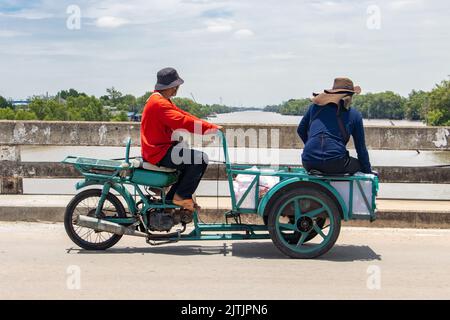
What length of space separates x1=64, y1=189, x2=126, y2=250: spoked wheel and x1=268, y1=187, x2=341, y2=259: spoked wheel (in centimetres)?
151

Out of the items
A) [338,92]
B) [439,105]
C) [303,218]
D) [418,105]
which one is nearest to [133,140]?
[303,218]

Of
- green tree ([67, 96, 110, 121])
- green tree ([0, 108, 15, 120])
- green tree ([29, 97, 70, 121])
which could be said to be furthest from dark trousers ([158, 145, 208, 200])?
green tree ([0, 108, 15, 120])

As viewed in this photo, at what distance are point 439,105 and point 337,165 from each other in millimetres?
119289

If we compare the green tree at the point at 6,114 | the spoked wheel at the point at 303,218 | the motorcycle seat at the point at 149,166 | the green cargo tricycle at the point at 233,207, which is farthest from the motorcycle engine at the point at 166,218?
the green tree at the point at 6,114

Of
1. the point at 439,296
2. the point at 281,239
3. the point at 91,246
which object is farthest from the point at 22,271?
the point at 439,296

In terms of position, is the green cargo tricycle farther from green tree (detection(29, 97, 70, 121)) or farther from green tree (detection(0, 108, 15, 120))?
green tree (detection(0, 108, 15, 120))

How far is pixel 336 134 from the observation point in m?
6.59

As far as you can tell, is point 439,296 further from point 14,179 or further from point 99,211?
point 14,179

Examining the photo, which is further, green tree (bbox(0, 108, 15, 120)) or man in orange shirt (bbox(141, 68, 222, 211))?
green tree (bbox(0, 108, 15, 120))

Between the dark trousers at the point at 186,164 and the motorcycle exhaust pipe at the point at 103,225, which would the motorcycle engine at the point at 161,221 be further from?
the dark trousers at the point at 186,164

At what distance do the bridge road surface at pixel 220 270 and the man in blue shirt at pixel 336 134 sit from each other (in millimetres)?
886

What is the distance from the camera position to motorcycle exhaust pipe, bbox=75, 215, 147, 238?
6664 mm

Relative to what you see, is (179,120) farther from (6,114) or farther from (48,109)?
(6,114)

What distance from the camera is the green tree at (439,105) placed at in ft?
373
